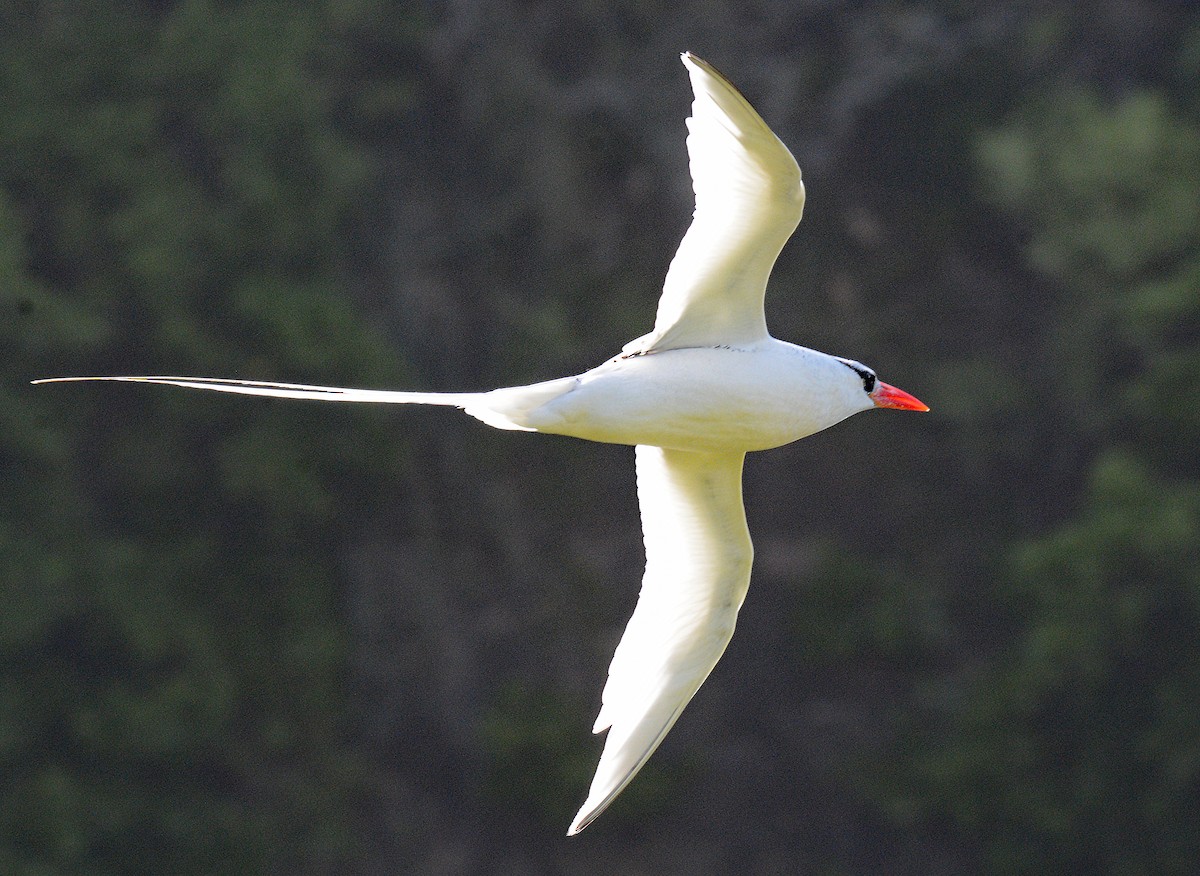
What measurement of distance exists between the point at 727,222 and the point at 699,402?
20.9 inches

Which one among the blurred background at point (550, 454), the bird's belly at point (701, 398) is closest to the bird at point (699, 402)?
the bird's belly at point (701, 398)

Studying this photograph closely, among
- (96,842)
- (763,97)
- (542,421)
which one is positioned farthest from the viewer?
(763,97)

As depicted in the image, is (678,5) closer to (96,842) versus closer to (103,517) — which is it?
(103,517)

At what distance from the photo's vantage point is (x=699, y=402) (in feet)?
18.0

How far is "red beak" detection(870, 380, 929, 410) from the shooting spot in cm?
581

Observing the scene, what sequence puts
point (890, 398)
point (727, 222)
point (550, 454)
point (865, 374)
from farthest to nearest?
1. point (550, 454)
2. point (890, 398)
3. point (865, 374)
4. point (727, 222)

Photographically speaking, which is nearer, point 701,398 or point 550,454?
point 701,398

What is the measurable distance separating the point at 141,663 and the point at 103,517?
1498 millimetres

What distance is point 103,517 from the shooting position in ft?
57.3

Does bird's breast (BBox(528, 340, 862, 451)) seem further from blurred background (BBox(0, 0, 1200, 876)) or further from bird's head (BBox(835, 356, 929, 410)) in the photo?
blurred background (BBox(0, 0, 1200, 876))

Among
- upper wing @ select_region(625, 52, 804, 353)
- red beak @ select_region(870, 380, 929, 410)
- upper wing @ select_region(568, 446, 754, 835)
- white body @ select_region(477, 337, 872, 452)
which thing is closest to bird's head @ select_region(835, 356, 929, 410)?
red beak @ select_region(870, 380, 929, 410)

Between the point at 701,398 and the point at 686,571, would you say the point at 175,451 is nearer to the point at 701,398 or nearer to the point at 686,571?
the point at 686,571

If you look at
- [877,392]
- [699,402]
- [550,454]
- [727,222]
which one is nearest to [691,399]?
[699,402]

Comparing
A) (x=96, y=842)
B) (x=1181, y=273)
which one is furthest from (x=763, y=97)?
(x=96, y=842)
